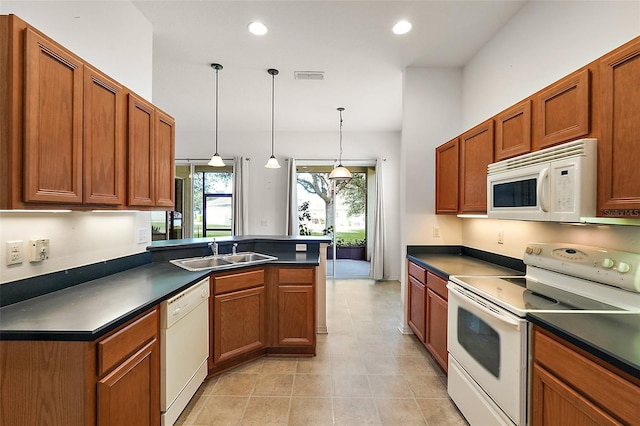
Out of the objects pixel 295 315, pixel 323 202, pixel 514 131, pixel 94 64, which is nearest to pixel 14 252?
pixel 94 64

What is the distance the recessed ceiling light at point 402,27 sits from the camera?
2.51 metres

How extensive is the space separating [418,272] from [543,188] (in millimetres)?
1541

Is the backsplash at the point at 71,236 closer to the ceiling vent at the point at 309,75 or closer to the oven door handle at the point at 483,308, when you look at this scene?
the ceiling vent at the point at 309,75

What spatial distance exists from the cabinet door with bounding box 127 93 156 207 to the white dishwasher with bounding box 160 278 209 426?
73cm

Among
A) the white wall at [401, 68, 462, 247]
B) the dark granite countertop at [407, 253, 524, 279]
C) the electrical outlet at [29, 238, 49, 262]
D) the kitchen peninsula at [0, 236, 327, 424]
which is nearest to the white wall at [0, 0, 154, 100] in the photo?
the electrical outlet at [29, 238, 49, 262]

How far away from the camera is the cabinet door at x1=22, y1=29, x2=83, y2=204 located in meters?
1.17

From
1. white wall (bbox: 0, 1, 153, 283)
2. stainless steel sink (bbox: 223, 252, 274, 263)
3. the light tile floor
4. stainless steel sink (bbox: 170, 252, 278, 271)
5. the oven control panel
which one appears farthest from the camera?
stainless steel sink (bbox: 223, 252, 274, 263)

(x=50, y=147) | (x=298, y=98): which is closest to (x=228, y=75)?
(x=298, y=98)

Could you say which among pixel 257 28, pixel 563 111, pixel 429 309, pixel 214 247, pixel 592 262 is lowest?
pixel 429 309

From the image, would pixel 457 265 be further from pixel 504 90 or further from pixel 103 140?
pixel 103 140

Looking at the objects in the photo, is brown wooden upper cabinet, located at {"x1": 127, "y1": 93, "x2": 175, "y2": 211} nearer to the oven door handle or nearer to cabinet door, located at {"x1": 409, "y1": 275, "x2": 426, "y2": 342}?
the oven door handle

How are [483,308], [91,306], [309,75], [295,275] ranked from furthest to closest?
[309,75] < [295,275] < [483,308] < [91,306]

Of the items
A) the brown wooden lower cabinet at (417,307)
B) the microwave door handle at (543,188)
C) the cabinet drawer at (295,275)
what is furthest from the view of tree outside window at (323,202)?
the microwave door handle at (543,188)

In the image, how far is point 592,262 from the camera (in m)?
1.50
